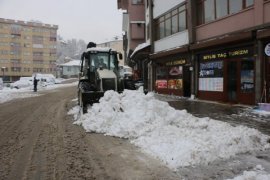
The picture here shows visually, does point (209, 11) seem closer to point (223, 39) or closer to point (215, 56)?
point (215, 56)

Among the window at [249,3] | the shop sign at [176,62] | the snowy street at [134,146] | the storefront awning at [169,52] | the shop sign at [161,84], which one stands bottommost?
the snowy street at [134,146]

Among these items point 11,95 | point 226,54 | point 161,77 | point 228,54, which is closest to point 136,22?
point 161,77

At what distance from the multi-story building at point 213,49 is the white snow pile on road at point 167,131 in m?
6.78

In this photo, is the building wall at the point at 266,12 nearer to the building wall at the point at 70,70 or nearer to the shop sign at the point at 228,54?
the shop sign at the point at 228,54

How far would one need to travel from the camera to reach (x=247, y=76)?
56.2ft

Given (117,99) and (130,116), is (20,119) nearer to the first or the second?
(117,99)

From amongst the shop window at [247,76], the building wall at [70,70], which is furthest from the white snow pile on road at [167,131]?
the building wall at [70,70]

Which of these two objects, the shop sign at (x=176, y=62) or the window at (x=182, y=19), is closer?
the window at (x=182, y=19)

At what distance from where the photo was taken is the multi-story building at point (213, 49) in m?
15.9

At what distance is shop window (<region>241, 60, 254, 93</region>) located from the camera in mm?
16812

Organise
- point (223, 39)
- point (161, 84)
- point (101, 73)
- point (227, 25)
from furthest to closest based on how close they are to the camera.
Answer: point (161, 84)
point (227, 25)
point (223, 39)
point (101, 73)

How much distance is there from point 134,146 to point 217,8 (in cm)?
1405

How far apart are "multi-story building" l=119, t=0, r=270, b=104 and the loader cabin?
6.19 m

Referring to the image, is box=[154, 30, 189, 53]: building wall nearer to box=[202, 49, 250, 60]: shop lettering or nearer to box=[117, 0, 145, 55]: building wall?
box=[202, 49, 250, 60]: shop lettering
